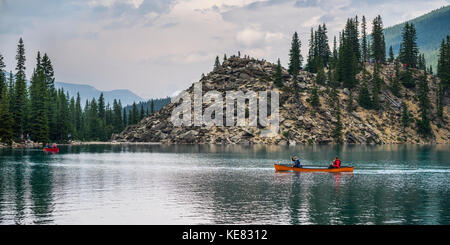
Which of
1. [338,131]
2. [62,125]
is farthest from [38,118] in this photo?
[338,131]

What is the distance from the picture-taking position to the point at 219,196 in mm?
55750

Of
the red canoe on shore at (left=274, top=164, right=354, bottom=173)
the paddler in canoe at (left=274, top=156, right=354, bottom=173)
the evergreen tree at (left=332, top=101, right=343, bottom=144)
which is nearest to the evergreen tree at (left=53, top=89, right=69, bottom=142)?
the evergreen tree at (left=332, top=101, right=343, bottom=144)

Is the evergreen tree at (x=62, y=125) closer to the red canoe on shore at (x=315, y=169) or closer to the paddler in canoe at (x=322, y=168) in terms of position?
the red canoe on shore at (x=315, y=169)

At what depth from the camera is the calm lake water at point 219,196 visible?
144 feet

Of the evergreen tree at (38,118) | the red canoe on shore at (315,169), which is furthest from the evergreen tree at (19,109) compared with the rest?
the red canoe on shore at (315,169)

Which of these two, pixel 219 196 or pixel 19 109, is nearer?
pixel 219 196

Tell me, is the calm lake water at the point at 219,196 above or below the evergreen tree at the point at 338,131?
below

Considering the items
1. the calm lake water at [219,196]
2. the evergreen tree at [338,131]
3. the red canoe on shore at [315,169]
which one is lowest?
the calm lake water at [219,196]

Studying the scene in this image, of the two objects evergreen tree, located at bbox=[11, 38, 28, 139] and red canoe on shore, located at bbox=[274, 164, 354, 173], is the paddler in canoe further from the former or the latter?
evergreen tree, located at bbox=[11, 38, 28, 139]

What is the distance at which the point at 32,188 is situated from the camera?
201ft

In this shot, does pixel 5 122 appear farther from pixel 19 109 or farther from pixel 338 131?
pixel 338 131
